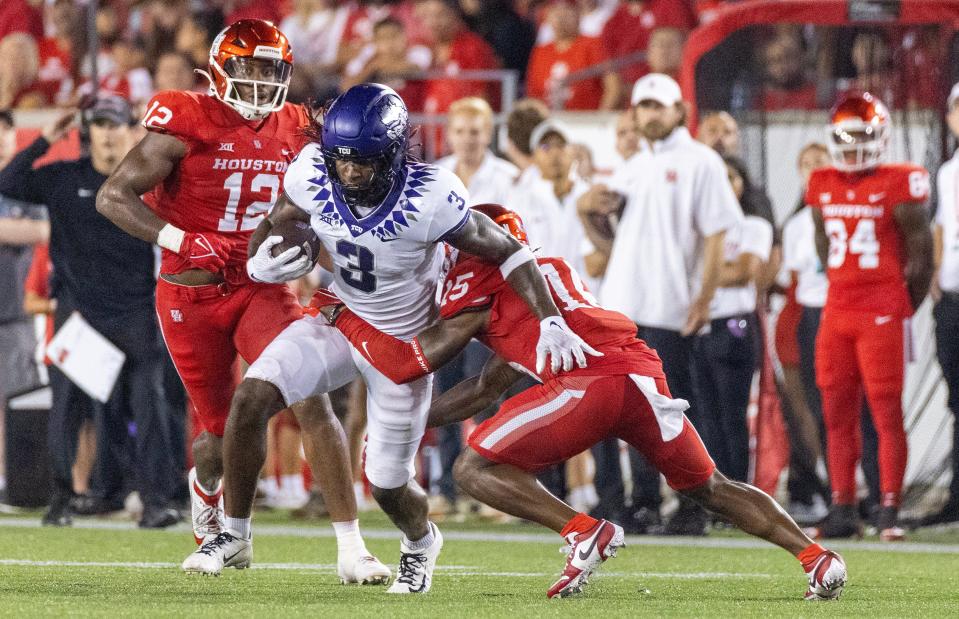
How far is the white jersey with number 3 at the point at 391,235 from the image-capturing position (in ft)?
16.5

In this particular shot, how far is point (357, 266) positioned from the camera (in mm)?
5180

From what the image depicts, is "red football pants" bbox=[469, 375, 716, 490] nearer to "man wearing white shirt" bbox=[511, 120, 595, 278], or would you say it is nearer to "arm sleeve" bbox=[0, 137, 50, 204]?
"man wearing white shirt" bbox=[511, 120, 595, 278]

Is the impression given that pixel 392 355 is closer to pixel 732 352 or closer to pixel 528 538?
pixel 528 538

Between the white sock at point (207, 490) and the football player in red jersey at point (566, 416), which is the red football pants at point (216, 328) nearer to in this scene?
the white sock at point (207, 490)

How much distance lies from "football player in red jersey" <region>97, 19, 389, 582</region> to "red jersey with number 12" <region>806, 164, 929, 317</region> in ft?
9.76

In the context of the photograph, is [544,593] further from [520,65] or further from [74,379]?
[520,65]

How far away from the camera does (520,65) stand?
1267 cm

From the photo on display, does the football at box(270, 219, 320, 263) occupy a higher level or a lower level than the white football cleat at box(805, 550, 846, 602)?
higher

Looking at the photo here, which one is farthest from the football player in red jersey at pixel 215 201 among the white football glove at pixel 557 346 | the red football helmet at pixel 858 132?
the red football helmet at pixel 858 132

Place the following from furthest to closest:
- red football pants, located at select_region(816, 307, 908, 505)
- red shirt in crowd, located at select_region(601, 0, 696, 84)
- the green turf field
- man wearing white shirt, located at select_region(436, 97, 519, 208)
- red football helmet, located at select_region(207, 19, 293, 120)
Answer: red shirt in crowd, located at select_region(601, 0, 696, 84), man wearing white shirt, located at select_region(436, 97, 519, 208), red football pants, located at select_region(816, 307, 908, 505), red football helmet, located at select_region(207, 19, 293, 120), the green turf field

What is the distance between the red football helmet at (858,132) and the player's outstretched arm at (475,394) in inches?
120

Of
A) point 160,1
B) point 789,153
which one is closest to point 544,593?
point 789,153

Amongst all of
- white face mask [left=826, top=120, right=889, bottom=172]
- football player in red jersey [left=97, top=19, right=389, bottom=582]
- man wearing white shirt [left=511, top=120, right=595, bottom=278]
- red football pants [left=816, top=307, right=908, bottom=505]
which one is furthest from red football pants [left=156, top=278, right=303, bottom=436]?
white face mask [left=826, top=120, right=889, bottom=172]

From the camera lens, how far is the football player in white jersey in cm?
502
